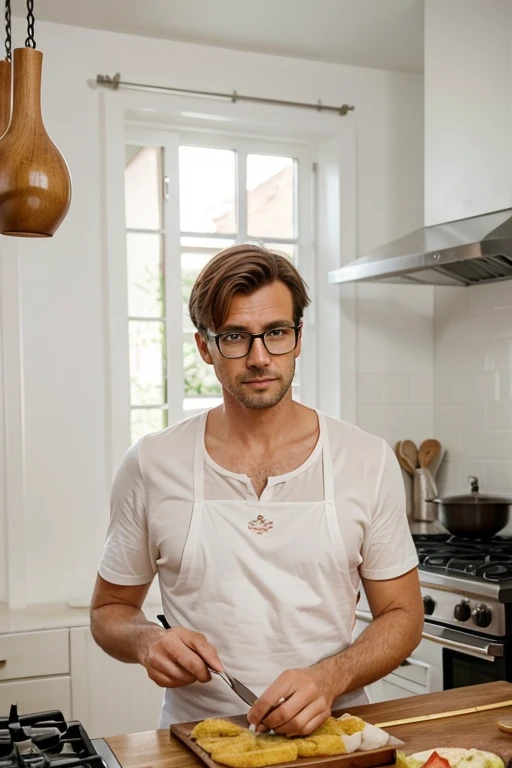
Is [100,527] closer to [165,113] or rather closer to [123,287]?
[123,287]

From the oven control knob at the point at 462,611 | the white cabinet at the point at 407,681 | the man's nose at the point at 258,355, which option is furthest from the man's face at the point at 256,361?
the white cabinet at the point at 407,681

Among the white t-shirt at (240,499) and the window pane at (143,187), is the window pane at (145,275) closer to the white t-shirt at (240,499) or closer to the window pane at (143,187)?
the window pane at (143,187)

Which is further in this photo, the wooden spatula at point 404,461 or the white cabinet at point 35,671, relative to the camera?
the wooden spatula at point 404,461

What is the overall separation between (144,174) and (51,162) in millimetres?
2387

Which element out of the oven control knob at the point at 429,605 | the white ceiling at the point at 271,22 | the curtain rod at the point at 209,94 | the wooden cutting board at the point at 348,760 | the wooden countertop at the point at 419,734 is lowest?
the oven control knob at the point at 429,605

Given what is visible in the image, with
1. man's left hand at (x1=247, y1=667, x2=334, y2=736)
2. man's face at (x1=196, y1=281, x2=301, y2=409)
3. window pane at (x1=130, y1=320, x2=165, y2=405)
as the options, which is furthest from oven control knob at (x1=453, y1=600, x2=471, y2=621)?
window pane at (x1=130, y1=320, x2=165, y2=405)

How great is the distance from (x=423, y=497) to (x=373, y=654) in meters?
2.18

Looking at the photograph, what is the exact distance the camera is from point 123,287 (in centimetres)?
358

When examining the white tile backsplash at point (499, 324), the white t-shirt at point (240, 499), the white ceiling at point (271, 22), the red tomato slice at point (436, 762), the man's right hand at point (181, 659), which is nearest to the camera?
the red tomato slice at point (436, 762)

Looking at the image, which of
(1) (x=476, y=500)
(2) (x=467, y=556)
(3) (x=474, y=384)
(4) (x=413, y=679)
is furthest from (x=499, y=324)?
(4) (x=413, y=679)

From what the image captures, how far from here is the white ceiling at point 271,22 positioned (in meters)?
3.36

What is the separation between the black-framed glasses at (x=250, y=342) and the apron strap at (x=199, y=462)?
0.23 m

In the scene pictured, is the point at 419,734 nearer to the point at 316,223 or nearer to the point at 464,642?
the point at 464,642

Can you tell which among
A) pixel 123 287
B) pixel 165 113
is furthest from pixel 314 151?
pixel 123 287
